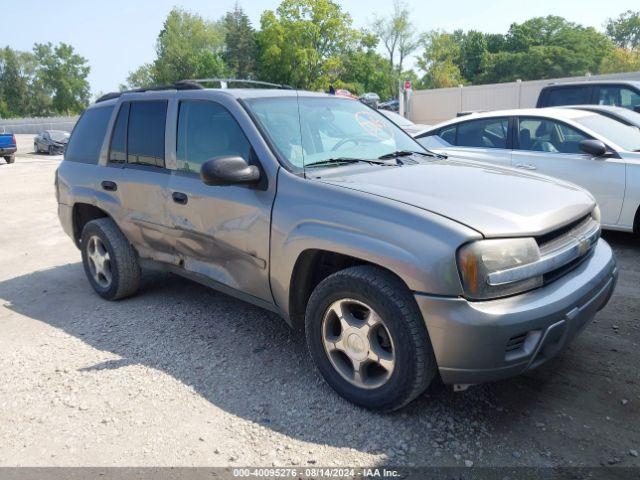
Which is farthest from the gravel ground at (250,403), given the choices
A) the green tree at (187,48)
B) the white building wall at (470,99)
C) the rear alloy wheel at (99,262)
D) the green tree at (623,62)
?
the green tree at (187,48)

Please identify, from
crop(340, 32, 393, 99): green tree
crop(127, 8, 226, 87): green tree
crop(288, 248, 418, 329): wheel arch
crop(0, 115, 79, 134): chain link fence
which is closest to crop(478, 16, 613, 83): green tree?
crop(340, 32, 393, 99): green tree

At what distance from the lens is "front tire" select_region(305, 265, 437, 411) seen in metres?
2.66

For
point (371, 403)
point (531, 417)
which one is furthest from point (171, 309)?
point (531, 417)

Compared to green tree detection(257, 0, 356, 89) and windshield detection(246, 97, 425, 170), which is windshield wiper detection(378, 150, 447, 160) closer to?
windshield detection(246, 97, 425, 170)

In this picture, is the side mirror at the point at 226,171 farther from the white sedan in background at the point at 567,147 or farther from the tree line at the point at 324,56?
the tree line at the point at 324,56

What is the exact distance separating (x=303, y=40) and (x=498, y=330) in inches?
2617

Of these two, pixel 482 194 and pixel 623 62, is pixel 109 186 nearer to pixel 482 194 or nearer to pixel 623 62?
pixel 482 194

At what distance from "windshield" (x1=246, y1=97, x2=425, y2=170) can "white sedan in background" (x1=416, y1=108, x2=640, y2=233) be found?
2.65 metres

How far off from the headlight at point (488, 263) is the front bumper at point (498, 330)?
1.8 inches

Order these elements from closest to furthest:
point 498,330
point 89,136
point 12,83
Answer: point 498,330 < point 89,136 < point 12,83

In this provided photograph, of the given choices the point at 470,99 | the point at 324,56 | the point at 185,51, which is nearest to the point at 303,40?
the point at 324,56

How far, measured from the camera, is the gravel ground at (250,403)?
2.69 m

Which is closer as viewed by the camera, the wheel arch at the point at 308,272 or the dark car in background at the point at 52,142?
the wheel arch at the point at 308,272

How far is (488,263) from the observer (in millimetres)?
2498
